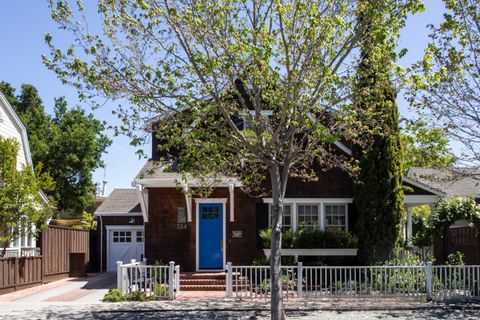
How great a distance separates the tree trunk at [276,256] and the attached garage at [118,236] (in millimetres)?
16470

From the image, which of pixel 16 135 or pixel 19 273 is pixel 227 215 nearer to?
pixel 19 273

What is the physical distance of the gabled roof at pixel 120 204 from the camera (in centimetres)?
2861

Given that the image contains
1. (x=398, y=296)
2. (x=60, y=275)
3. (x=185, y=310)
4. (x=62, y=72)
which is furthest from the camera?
(x=60, y=275)

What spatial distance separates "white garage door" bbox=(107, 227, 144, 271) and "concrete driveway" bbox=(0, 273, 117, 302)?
6.13 m

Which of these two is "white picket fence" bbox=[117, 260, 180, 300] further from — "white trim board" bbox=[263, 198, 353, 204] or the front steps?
"white trim board" bbox=[263, 198, 353, 204]

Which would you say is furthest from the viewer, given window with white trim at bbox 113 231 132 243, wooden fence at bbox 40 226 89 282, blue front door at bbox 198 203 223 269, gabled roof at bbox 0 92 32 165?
window with white trim at bbox 113 231 132 243

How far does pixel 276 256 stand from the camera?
497 inches

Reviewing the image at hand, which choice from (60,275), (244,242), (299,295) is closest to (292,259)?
(244,242)

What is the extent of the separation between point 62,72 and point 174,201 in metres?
8.06

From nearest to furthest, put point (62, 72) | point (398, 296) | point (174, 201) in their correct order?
point (62, 72), point (398, 296), point (174, 201)

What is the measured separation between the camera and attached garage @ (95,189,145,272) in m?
28.6

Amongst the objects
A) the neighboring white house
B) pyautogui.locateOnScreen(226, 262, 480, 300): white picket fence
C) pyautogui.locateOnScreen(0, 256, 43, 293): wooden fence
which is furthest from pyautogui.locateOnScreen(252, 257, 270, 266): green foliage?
the neighboring white house

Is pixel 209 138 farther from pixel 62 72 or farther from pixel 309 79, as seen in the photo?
pixel 62 72

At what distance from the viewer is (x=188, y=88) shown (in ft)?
41.9
